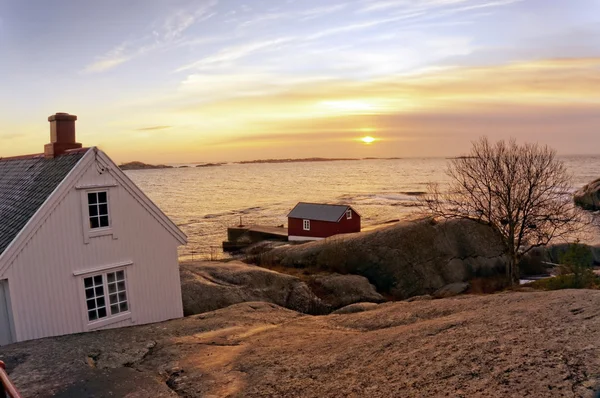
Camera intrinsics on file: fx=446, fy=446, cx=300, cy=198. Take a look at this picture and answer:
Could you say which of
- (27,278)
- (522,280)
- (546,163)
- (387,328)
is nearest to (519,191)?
(546,163)

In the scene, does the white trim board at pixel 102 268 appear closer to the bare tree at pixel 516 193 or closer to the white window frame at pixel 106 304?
the white window frame at pixel 106 304

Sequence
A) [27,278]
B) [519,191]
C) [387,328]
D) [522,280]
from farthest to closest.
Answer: [522,280] → [519,191] → [27,278] → [387,328]

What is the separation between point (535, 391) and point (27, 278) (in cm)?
1407

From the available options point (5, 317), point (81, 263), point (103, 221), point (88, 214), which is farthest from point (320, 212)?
point (5, 317)

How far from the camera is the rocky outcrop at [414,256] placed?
30891mm

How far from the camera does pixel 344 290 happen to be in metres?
28.2

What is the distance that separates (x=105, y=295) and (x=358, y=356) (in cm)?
1061

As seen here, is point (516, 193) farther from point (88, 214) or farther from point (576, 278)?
point (88, 214)

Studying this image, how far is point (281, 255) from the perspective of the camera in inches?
1460

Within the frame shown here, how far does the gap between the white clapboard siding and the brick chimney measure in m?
2.71

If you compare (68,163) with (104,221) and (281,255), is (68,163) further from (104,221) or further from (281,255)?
(281,255)

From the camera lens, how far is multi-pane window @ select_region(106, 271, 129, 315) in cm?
1600

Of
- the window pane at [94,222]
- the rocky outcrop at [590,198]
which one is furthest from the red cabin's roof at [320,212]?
the rocky outcrop at [590,198]

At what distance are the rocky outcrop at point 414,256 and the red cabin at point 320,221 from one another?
39.2 feet
